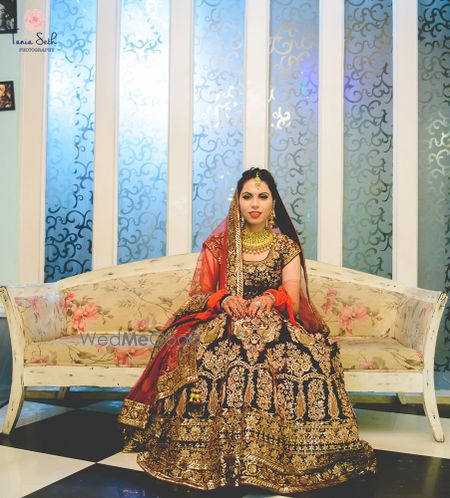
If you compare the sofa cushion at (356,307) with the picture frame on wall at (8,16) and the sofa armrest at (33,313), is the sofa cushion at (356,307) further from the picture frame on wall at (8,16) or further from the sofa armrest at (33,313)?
the picture frame on wall at (8,16)

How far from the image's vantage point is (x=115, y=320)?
122 inches

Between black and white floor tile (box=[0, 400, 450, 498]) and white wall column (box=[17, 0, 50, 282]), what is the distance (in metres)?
1.14

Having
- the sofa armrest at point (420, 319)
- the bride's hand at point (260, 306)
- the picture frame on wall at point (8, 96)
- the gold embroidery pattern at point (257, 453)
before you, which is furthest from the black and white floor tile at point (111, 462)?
the picture frame on wall at point (8, 96)

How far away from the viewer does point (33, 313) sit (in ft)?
8.81

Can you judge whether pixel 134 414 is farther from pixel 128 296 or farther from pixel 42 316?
pixel 128 296

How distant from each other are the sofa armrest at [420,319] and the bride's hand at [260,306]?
0.82 m

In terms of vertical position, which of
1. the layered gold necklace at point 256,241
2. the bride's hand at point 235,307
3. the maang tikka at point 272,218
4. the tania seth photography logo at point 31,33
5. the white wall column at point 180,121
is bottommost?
the bride's hand at point 235,307

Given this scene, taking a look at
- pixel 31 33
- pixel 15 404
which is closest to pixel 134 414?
pixel 15 404

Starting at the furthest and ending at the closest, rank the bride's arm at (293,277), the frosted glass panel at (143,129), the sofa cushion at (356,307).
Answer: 1. the frosted glass panel at (143,129)
2. the sofa cushion at (356,307)
3. the bride's arm at (293,277)

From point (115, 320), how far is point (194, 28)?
6.17 feet

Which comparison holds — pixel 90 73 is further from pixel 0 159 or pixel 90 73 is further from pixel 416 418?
pixel 416 418

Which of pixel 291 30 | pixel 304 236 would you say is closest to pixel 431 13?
pixel 291 30

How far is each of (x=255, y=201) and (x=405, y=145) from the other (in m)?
1.42

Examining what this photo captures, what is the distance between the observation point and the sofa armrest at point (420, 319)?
2520 mm
